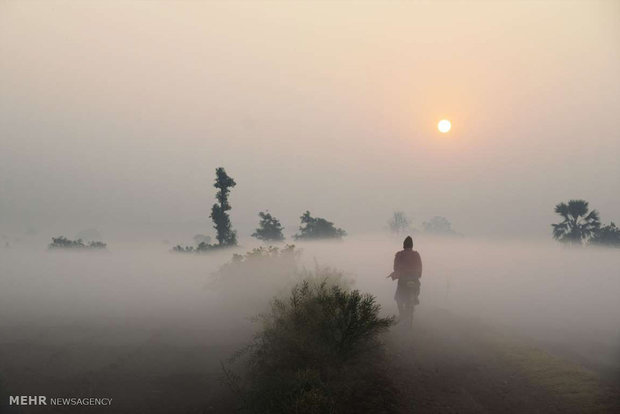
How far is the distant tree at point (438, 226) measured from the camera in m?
91.2

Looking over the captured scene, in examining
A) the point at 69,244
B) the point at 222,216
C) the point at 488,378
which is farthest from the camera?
the point at 69,244

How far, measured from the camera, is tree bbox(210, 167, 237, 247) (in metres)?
34.0

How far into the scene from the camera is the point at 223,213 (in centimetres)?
3678

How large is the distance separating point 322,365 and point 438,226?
9406 centimetres

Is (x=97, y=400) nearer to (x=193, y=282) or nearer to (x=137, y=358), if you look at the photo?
(x=137, y=358)

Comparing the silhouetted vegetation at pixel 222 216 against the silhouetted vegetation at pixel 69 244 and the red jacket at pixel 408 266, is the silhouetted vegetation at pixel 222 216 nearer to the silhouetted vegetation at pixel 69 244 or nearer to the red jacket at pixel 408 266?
the silhouetted vegetation at pixel 69 244

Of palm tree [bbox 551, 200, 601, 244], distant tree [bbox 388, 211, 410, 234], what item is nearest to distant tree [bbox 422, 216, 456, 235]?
distant tree [bbox 388, 211, 410, 234]

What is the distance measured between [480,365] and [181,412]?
7.71 metres

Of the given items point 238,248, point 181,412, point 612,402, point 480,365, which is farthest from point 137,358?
point 238,248

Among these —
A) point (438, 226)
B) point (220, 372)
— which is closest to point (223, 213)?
point (220, 372)

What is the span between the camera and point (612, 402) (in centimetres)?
610

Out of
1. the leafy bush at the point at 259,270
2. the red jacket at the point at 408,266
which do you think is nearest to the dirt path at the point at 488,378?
the red jacket at the point at 408,266

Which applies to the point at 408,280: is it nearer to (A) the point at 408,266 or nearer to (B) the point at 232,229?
(A) the point at 408,266

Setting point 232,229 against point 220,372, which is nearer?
point 220,372
